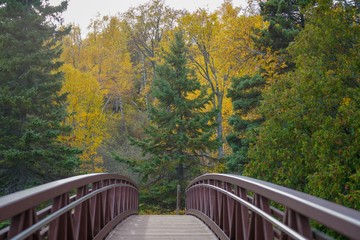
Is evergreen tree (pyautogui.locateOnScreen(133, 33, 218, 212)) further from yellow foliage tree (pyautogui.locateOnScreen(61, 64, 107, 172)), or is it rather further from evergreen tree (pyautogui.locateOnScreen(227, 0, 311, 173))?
yellow foliage tree (pyautogui.locateOnScreen(61, 64, 107, 172))

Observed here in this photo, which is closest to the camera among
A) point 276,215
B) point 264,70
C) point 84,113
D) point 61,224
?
point 61,224

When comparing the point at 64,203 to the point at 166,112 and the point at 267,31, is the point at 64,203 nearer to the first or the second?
the point at 267,31

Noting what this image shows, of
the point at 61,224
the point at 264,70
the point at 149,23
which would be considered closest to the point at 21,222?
the point at 61,224

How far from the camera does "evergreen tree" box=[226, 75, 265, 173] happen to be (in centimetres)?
1752

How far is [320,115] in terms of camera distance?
423 inches

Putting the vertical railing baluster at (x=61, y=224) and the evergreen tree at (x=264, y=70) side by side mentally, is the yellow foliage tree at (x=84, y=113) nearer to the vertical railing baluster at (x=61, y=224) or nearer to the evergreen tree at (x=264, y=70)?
the evergreen tree at (x=264, y=70)

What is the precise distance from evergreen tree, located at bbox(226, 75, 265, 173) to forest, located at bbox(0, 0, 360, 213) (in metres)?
0.06

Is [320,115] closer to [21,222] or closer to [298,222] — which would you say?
[298,222]

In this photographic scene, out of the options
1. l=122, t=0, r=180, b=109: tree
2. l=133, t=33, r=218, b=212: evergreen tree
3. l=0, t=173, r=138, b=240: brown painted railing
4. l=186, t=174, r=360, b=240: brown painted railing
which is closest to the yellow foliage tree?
l=122, t=0, r=180, b=109: tree

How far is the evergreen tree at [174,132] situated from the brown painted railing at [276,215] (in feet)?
46.5

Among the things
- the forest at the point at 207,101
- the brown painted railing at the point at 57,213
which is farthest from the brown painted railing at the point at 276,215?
the forest at the point at 207,101

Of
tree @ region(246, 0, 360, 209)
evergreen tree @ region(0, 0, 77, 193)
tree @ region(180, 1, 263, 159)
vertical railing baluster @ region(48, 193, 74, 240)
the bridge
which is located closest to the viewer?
the bridge

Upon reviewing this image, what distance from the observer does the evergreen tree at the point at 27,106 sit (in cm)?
1767

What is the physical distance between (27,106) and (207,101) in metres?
9.44
